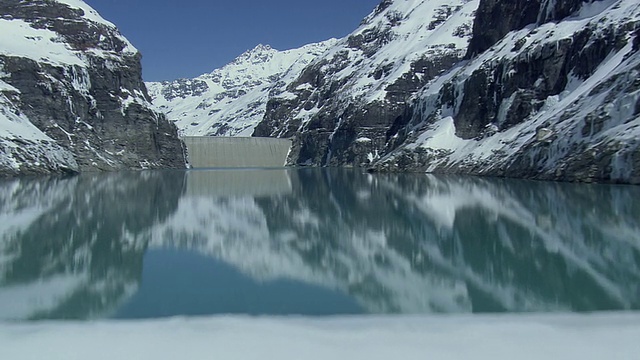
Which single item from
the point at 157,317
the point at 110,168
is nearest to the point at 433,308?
the point at 157,317

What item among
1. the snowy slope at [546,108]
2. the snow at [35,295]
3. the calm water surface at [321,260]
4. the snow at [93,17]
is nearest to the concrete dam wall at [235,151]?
the snow at [93,17]

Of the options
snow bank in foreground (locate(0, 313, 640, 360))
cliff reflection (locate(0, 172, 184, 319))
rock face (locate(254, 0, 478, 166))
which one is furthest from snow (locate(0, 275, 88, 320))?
rock face (locate(254, 0, 478, 166))

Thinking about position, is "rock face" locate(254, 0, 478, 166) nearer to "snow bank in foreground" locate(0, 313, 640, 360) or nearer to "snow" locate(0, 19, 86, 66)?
"snow" locate(0, 19, 86, 66)

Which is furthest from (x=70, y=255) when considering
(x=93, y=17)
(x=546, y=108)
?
(x=93, y=17)

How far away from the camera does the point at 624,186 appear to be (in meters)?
37.2

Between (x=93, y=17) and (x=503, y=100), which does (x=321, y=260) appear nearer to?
(x=503, y=100)

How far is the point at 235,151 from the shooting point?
500ft

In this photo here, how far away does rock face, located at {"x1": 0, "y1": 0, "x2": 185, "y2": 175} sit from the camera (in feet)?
262

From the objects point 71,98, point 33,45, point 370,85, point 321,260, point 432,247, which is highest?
point 370,85

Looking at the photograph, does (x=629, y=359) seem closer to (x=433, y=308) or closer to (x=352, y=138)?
(x=433, y=308)

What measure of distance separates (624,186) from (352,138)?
95565 mm

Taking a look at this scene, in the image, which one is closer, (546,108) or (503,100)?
(546,108)

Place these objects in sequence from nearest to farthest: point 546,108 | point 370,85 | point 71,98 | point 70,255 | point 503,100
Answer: point 70,255, point 546,108, point 503,100, point 71,98, point 370,85

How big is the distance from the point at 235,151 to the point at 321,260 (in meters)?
139
